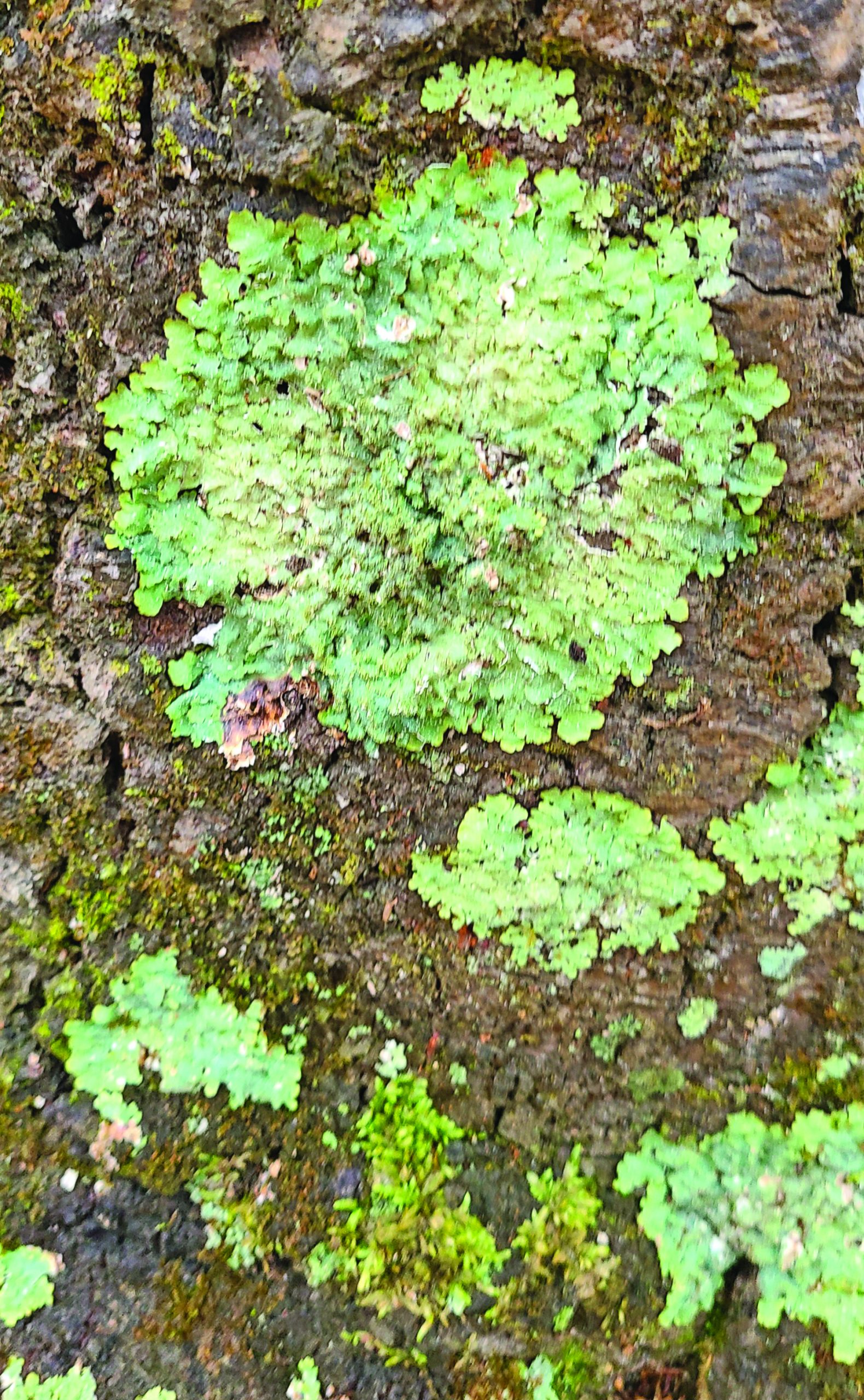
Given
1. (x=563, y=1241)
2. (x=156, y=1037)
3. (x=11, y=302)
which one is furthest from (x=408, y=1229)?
(x=11, y=302)

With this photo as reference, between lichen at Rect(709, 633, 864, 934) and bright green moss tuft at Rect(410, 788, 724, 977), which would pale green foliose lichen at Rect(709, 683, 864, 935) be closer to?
lichen at Rect(709, 633, 864, 934)

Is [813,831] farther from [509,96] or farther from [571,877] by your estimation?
[509,96]

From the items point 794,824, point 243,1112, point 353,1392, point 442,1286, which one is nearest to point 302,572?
point 794,824

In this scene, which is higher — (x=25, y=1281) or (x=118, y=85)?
(x=118, y=85)

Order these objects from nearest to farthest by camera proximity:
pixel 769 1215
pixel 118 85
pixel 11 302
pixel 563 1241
Result: pixel 118 85 < pixel 11 302 < pixel 769 1215 < pixel 563 1241

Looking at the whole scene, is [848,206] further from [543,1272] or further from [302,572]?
[543,1272]

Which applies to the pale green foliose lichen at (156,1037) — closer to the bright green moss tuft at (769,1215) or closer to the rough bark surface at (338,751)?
the rough bark surface at (338,751)
